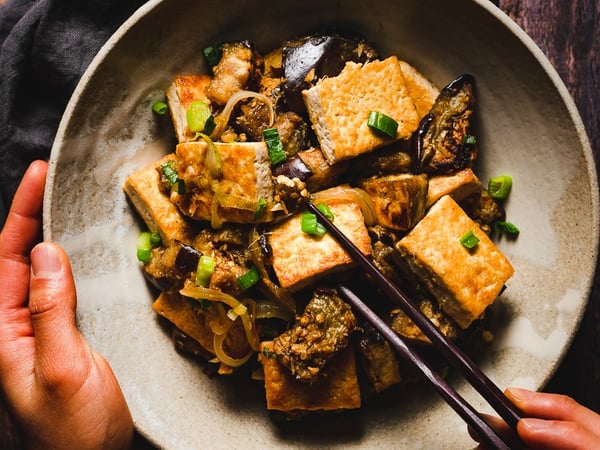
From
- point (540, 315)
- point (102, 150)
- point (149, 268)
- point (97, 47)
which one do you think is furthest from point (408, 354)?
point (97, 47)

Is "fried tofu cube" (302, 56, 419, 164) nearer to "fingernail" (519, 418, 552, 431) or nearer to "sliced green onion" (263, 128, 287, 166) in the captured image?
"sliced green onion" (263, 128, 287, 166)

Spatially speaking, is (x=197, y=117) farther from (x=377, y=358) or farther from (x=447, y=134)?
(x=377, y=358)

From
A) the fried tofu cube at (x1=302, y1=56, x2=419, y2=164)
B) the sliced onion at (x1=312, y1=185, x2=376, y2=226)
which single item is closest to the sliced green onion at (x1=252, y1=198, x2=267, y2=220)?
the sliced onion at (x1=312, y1=185, x2=376, y2=226)

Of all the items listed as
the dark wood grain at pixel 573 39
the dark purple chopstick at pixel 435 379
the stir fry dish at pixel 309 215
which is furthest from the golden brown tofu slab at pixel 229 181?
the dark wood grain at pixel 573 39

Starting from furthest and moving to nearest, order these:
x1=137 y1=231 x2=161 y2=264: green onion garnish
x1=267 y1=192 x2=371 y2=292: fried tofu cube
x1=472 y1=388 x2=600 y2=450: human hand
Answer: x1=137 y1=231 x2=161 y2=264: green onion garnish, x1=267 y1=192 x2=371 y2=292: fried tofu cube, x1=472 y1=388 x2=600 y2=450: human hand

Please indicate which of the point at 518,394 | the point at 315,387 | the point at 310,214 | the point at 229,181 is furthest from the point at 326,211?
the point at 518,394

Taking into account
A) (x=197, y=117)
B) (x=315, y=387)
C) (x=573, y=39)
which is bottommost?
(x=315, y=387)
